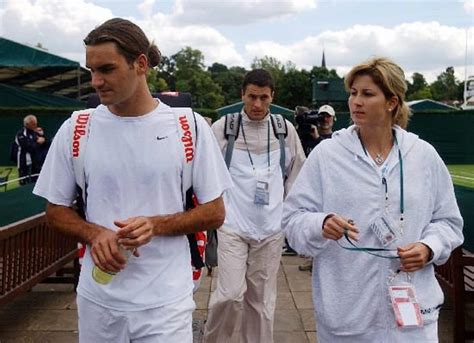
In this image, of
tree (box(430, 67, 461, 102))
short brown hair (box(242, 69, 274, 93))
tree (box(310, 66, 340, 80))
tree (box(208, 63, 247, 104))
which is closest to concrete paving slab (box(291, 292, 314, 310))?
short brown hair (box(242, 69, 274, 93))

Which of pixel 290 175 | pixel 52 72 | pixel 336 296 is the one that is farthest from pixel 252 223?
pixel 52 72

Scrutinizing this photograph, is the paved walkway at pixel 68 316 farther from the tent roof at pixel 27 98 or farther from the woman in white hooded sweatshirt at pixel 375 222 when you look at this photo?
the tent roof at pixel 27 98

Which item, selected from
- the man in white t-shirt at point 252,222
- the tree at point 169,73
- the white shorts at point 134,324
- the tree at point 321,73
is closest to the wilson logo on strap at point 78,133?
the white shorts at point 134,324

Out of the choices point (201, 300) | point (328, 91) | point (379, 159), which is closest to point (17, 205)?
point (201, 300)

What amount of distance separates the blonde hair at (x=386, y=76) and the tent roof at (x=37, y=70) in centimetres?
1052

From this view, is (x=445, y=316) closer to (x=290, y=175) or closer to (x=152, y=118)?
(x=290, y=175)

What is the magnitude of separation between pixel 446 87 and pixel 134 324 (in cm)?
11452

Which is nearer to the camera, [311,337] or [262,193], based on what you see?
[262,193]

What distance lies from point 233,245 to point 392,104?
219 cm

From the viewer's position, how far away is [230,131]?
4.85 metres

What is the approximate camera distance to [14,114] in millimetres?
26875

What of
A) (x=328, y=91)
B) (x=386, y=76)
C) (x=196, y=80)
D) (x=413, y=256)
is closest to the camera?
(x=413, y=256)

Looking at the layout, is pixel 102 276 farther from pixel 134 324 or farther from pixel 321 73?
pixel 321 73

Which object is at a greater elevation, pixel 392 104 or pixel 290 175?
pixel 392 104
